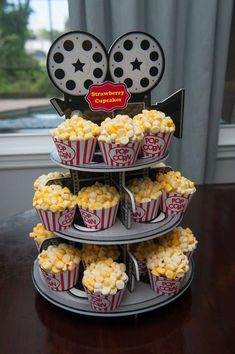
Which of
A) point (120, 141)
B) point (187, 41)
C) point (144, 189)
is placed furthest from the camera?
point (187, 41)

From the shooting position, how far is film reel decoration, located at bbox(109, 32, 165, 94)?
739 millimetres

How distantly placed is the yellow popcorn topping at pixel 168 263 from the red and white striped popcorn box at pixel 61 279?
169 mm

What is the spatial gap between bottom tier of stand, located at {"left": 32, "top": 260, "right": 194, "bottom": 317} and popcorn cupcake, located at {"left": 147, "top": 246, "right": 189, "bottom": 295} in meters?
0.02

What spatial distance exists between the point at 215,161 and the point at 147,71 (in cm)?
108

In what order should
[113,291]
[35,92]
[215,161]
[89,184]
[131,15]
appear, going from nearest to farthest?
[113,291] → [89,184] → [131,15] → [215,161] → [35,92]

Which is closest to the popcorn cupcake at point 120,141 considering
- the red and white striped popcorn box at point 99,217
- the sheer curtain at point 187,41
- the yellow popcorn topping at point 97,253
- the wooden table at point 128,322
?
the red and white striped popcorn box at point 99,217

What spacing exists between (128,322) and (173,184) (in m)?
0.31

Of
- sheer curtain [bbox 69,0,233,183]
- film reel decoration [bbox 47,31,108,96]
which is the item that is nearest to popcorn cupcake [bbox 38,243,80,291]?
film reel decoration [bbox 47,31,108,96]

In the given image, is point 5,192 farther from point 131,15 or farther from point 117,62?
point 117,62

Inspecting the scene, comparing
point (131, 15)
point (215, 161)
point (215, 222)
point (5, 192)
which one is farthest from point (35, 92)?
point (215, 222)

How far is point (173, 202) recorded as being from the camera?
80 cm

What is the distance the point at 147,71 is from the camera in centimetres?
76

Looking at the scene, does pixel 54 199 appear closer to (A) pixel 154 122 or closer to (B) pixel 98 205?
(B) pixel 98 205

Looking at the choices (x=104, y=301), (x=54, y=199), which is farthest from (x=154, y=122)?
(x=104, y=301)
